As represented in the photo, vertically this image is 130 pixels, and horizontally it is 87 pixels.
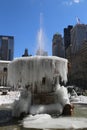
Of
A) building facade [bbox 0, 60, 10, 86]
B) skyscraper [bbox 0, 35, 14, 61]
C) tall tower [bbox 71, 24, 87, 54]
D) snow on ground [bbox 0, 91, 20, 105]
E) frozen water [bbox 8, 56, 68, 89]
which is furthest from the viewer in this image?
skyscraper [bbox 0, 35, 14, 61]

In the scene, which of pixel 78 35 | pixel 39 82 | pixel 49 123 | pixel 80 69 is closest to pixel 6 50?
pixel 78 35

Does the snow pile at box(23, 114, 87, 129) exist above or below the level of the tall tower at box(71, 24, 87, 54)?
below

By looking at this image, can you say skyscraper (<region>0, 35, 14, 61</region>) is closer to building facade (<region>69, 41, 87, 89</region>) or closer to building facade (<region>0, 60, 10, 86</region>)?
building facade (<region>0, 60, 10, 86</region>)

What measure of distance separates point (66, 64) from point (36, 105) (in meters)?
3.13

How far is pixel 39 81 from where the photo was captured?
14.2m

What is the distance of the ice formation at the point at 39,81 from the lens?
13688 millimetres

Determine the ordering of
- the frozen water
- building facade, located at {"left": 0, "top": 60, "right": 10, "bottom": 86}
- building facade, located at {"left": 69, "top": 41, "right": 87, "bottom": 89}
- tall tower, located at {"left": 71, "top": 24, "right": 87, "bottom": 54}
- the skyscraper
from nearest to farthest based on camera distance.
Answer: the frozen water < building facade, located at {"left": 0, "top": 60, "right": 10, "bottom": 86} < building facade, located at {"left": 69, "top": 41, "right": 87, "bottom": 89} < tall tower, located at {"left": 71, "top": 24, "right": 87, "bottom": 54} < the skyscraper

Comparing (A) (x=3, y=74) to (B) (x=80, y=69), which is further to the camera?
(B) (x=80, y=69)

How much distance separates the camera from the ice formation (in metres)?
13.7

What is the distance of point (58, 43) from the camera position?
109 metres

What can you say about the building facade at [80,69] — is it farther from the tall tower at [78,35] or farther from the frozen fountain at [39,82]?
the frozen fountain at [39,82]

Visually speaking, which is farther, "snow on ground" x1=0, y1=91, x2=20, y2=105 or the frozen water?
"snow on ground" x1=0, y1=91, x2=20, y2=105

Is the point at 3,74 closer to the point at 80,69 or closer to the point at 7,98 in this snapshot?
the point at 80,69

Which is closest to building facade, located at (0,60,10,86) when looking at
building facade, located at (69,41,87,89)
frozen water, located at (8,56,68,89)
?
building facade, located at (69,41,87,89)
